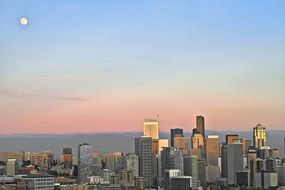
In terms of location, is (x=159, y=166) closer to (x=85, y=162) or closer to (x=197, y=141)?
(x=197, y=141)

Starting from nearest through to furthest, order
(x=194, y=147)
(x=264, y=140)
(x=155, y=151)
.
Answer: (x=264, y=140), (x=155, y=151), (x=194, y=147)

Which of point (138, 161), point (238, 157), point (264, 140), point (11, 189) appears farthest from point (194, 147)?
point (11, 189)

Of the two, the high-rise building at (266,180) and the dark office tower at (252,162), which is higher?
the dark office tower at (252,162)

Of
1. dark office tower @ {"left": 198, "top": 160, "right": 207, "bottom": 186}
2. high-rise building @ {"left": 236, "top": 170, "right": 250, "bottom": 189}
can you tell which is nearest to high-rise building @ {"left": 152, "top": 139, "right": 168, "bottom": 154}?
dark office tower @ {"left": 198, "top": 160, "right": 207, "bottom": 186}

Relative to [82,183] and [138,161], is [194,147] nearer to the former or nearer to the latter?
[138,161]

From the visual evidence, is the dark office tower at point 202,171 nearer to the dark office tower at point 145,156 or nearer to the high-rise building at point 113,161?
the dark office tower at point 145,156

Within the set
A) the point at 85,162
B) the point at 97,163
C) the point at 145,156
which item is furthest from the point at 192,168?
the point at 85,162

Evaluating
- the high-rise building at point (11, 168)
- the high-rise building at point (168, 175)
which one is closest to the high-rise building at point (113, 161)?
the high-rise building at point (168, 175)
